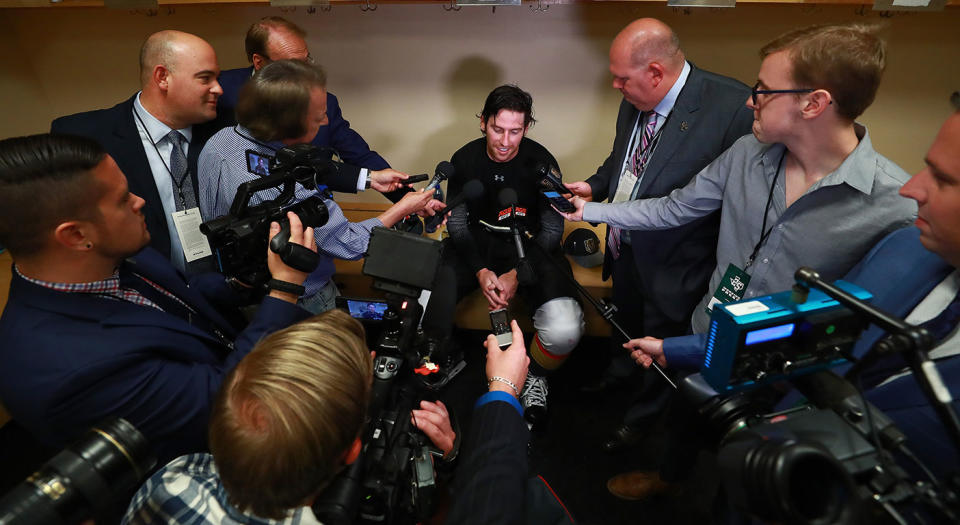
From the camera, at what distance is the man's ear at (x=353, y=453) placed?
0.92m

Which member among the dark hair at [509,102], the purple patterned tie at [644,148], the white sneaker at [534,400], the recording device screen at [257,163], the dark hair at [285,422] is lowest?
the white sneaker at [534,400]

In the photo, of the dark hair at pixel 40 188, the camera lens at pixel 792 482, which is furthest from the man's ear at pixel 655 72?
the dark hair at pixel 40 188

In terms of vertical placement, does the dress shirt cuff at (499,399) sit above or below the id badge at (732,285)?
below

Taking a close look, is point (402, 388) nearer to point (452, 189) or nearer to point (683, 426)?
point (683, 426)

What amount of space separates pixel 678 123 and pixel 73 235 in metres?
2.09

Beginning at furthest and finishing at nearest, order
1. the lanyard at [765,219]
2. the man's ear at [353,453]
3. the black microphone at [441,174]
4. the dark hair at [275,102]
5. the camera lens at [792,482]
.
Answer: the black microphone at [441,174] < the dark hair at [275,102] < the lanyard at [765,219] < the man's ear at [353,453] < the camera lens at [792,482]

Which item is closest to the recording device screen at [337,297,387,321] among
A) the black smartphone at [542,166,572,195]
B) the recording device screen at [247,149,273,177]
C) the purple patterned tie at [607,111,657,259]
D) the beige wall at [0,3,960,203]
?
the recording device screen at [247,149,273,177]

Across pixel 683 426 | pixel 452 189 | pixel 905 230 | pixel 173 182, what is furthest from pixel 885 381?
pixel 173 182

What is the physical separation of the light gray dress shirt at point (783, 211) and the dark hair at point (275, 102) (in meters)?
1.40

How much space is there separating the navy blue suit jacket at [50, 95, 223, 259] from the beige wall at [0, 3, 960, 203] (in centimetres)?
147

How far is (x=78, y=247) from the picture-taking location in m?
1.18

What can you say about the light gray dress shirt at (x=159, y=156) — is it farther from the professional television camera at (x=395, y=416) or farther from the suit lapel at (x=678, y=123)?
the suit lapel at (x=678, y=123)

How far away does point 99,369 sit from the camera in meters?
1.06

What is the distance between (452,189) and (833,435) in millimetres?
2126
